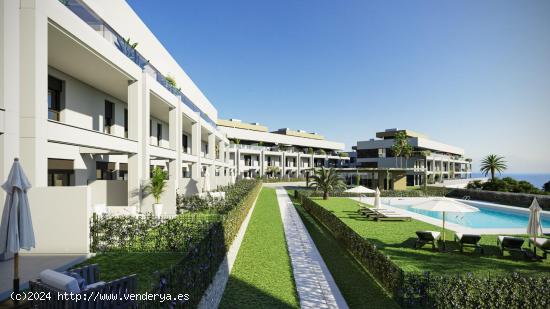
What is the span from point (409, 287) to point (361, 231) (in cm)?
953

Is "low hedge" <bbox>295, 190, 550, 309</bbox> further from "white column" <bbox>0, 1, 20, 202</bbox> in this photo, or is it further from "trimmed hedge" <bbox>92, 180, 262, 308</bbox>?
"white column" <bbox>0, 1, 20, 202</bbox>

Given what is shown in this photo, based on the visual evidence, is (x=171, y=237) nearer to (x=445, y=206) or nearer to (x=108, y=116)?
(x=445, y=206)

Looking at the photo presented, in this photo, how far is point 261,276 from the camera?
927 centimetres

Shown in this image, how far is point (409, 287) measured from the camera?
6758mm

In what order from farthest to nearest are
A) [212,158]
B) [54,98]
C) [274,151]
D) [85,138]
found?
1. [274,151]
2. [212,158]
3. [54,98]
4. [85,138]

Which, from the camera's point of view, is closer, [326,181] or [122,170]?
[122,170]

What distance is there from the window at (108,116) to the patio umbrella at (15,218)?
1330 cm

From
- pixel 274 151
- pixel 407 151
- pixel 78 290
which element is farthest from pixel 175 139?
pixel 274 151

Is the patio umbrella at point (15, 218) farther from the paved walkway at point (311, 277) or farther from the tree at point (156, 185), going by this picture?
the tree at point (156, 185)

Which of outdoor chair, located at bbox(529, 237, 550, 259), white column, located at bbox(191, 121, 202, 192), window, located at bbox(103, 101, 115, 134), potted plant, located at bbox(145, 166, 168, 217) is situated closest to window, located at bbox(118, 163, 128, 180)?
window, located at bbox(103, 101, 115, 134)

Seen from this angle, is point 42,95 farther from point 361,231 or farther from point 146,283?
point 361,231

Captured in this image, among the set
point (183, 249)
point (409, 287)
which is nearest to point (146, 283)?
point (183, 249)

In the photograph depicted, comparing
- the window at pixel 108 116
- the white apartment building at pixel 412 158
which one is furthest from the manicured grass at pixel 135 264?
the white apartment building at pixel 412 158

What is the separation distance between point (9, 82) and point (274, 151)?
198ft
